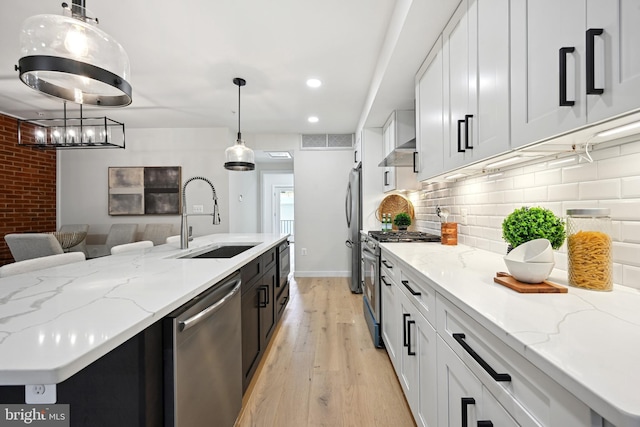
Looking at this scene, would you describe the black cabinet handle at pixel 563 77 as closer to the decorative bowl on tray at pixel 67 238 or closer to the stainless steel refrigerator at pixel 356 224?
the stainless steel refrigerator at pixel 356 224

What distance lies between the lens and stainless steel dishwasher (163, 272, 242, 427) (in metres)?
0.91

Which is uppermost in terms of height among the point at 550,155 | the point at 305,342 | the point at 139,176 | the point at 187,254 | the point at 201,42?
the point at 201,42

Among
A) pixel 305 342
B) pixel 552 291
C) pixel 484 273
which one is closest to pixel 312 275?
pixel 305 342

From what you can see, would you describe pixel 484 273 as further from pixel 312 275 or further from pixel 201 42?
pixel 312 275

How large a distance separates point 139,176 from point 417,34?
15.6ft

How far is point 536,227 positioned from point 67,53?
1912 mm

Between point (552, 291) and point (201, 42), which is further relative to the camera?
point (201, 42)

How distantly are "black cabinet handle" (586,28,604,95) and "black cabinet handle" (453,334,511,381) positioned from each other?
0.76m

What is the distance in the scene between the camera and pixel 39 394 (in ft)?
2.13

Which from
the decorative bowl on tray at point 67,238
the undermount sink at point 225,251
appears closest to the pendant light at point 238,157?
the undermount sink at point 225,251

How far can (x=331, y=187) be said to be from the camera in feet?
16.6

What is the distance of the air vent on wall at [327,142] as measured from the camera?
16.5 feet

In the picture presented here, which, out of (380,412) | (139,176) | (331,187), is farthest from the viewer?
(331,187)

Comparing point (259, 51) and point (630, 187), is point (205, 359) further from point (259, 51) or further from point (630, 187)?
point (259, 51)
